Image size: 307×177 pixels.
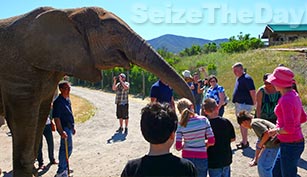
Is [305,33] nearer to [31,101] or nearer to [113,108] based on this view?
[113,108]

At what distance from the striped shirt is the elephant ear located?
4.69 feet

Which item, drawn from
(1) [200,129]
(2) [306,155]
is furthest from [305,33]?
(1) [200,129]

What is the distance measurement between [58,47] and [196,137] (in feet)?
6.63

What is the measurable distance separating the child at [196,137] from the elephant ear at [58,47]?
4.56ft

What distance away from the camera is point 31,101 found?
14.8ft

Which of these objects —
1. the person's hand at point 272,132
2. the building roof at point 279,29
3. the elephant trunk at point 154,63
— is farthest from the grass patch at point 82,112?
the building roof at point 279,29

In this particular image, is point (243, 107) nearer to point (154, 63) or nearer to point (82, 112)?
point (154, 63)

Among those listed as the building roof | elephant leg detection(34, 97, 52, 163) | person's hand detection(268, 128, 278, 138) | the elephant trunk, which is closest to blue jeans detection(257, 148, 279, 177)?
person's hand detection(268, 128, 278, 138)

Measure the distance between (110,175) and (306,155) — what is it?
4.22m

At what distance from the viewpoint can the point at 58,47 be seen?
3967mm

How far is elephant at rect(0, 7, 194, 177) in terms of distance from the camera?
3.86 meters

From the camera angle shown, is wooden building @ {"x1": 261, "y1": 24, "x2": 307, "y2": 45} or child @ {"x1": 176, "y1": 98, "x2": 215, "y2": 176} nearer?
child @ {"x1": 176, "y1": 98, "x2": 215, "y2": 176}

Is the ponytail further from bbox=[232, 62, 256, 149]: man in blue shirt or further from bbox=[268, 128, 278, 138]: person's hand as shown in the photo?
bbox=[232, 62, 256, 149]: man in blue shirt

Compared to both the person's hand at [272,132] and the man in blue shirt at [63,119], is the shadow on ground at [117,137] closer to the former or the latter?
the man in blue shirt at [63,119]
